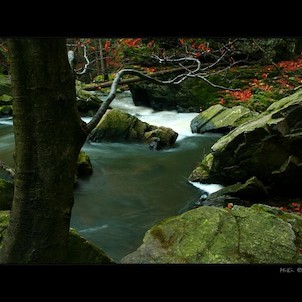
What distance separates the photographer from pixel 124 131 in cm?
1070

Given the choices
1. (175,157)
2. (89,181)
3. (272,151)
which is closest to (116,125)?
(175,157)

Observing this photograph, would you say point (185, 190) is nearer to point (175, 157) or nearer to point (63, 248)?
point (175, 157)

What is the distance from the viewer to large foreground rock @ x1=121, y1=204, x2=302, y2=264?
10.8 feet

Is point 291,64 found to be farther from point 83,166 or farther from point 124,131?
point 83,166

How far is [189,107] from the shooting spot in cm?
1337

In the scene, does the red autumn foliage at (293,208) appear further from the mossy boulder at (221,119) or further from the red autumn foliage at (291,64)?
→ the red autumn foliage at (291,64)

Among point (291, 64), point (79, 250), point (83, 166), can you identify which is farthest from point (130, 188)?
point (291, 64)

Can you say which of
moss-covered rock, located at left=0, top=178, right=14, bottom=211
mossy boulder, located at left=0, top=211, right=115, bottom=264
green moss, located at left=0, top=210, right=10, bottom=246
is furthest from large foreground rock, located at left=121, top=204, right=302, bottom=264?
moss-covered rock, located at left=0, top=178, right=14, bottom=211

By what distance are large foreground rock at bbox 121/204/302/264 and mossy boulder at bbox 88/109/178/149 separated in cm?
641

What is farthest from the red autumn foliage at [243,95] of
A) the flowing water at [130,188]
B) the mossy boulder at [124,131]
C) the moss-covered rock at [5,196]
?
the moss-covered rock at [5,196]

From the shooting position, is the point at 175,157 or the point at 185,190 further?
the point at 175,157

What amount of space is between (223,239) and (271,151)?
3300 mm
